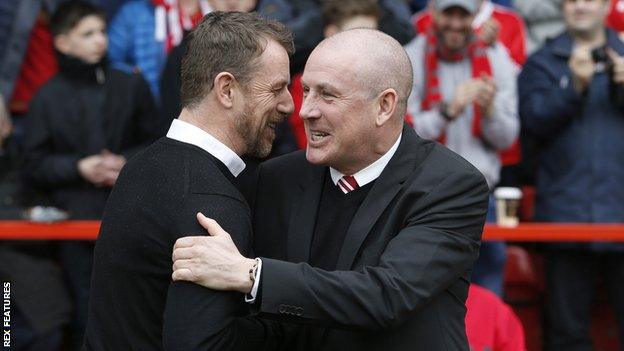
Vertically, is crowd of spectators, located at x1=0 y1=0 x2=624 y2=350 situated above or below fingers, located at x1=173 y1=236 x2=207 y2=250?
A: below

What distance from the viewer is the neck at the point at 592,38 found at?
6.67 meters

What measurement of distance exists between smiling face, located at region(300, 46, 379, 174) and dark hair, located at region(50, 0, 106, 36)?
135 inches

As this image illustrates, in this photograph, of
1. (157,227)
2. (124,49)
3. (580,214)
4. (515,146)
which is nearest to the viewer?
(157,227)

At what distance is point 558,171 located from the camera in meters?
6.55

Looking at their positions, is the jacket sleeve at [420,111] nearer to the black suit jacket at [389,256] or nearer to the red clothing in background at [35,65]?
the red clothing in background at [35,65]

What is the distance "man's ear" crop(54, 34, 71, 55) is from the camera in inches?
267

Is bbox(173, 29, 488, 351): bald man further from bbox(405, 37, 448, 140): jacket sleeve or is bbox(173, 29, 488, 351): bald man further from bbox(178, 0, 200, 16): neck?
bbox(178, 0, 200, 16): neck

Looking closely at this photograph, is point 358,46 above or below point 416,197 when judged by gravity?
above

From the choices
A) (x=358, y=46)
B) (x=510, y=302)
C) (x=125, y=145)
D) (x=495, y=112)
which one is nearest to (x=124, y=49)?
(x=125, y=145)

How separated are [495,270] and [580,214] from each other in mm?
560

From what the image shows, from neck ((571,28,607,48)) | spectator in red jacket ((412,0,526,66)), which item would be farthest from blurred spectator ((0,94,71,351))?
neck ((571,28,607,48))

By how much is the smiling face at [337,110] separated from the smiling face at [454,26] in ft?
9.79

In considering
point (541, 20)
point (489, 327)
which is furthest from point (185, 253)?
point (541, 20)

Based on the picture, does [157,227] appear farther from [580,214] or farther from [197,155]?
[580,214]
